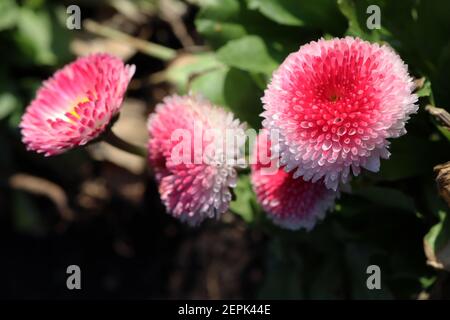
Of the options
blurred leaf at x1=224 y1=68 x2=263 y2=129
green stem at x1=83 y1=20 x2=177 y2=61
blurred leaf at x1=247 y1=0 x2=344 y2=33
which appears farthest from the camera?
green stem at x1=83 y1=20 x2=177 y2=61

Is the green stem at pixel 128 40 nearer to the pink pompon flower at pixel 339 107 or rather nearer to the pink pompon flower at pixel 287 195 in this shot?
the pink pompon flower at pixel 287 195

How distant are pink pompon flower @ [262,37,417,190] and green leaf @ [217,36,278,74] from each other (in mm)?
366

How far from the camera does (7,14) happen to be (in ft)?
7.02

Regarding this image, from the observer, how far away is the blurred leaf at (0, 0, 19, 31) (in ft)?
6.95

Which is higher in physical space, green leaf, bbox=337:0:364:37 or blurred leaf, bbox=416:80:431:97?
green leaf, bbox=337:0:364:37

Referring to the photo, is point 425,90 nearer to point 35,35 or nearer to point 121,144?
point 121,144

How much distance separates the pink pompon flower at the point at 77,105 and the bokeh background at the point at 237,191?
311mm

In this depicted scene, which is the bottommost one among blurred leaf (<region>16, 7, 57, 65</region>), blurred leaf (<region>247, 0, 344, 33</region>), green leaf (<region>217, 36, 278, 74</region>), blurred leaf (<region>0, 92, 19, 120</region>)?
green leaf (<region>217, 36, 278, 74</region>)

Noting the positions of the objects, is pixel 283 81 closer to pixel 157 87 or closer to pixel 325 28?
pixel 325 28

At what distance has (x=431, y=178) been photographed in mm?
1471

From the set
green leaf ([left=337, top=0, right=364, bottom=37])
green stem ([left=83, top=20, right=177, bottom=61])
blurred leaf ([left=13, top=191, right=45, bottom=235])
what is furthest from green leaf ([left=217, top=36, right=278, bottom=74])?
blurred leaf ([left=13, top=191, right=45, bottom=235])

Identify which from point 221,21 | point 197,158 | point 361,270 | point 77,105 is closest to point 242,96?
point 221,21

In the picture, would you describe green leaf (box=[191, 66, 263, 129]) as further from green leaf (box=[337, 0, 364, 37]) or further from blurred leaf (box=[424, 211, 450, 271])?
blurred leaf (box=[424, 211, 450, 271])

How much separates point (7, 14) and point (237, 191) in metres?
1.08
